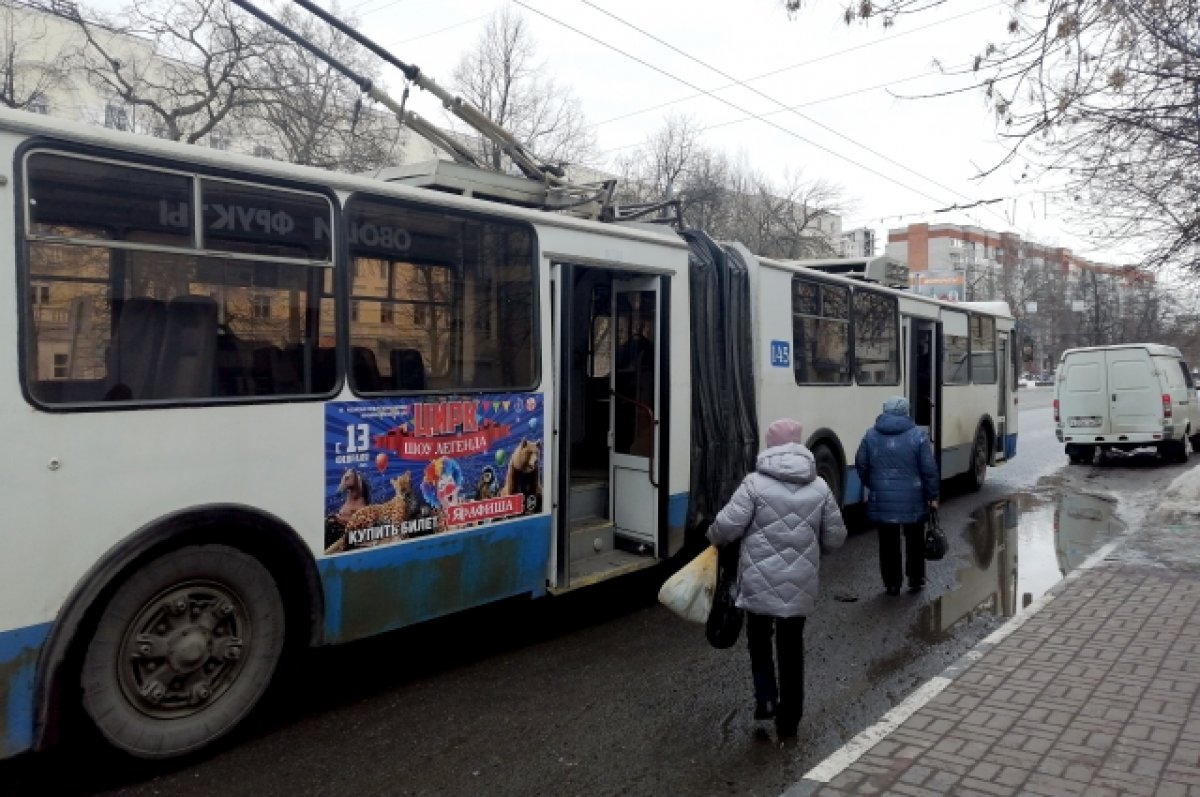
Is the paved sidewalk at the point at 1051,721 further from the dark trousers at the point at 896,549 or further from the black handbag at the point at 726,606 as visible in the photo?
the dark trousers at the point at 896,549

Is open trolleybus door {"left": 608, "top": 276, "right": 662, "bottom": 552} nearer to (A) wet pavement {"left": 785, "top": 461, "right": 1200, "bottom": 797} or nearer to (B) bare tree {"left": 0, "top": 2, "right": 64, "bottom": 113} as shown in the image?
(A) wet pavement {"left": 785, "top": 461, "right": 1200, "bottom": 797}

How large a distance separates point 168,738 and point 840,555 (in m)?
6.83

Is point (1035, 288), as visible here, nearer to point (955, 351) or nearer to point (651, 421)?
point (955, 351)

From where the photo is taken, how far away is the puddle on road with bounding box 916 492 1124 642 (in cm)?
734

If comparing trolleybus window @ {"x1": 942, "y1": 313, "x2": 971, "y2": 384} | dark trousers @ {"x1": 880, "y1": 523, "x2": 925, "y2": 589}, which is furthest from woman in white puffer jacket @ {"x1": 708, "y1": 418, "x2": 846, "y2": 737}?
trolleybus window @ {"x1": 942, "y1": 313, "x2": 971, "y2": 384}

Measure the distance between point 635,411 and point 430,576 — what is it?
106 inches

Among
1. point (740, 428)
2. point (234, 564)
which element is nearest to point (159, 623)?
point (234, 564)

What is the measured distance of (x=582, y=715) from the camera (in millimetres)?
4918

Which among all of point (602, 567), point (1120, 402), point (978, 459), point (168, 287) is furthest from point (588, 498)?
point (1120, 402)

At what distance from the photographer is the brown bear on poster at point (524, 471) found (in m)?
5.84

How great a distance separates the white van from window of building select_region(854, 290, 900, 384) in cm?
917

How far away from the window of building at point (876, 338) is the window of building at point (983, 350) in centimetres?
324

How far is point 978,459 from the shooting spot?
13961 millimetres

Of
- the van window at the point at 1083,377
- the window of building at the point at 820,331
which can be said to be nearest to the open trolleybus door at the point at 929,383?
the window of building at the point at 820,331
